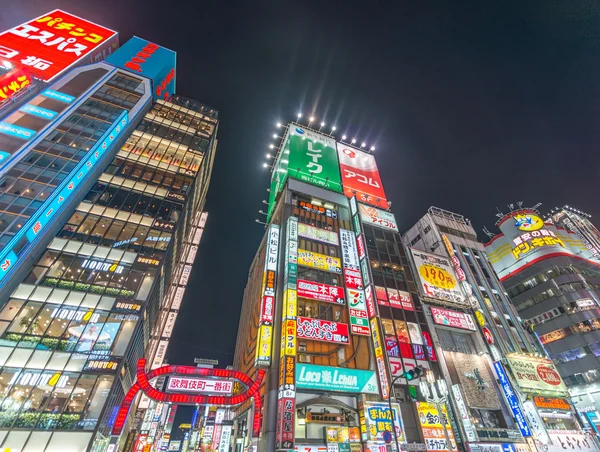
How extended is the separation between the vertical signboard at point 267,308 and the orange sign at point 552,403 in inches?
1340

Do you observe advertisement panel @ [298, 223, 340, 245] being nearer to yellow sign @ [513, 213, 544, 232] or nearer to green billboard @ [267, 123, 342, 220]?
green billboard @ [267, 123, 342, 220]

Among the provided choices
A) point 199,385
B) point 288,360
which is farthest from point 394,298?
point 199,385

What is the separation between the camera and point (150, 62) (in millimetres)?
50781

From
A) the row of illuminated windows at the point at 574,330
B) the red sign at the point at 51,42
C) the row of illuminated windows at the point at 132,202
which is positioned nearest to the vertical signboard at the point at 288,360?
the row of illuminated windows at the point at 132,202

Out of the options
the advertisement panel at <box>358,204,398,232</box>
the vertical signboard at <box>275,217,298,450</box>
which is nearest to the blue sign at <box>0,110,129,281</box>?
the vertical signboard at <box>275,217,298,450</box>

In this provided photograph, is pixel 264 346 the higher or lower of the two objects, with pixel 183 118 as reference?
lower

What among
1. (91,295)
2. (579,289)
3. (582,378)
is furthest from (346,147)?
(582,378)

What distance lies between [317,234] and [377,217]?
1147 centimetres

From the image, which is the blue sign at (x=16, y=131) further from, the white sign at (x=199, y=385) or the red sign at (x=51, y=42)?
the white sign at (x=199, y=385)

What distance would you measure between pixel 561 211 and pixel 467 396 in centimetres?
6665

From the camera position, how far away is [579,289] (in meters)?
52.4

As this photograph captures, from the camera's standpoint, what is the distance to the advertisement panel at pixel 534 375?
32.7 metres

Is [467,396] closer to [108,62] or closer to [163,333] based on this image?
[163,333]

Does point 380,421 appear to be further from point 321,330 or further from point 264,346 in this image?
point 264,346
